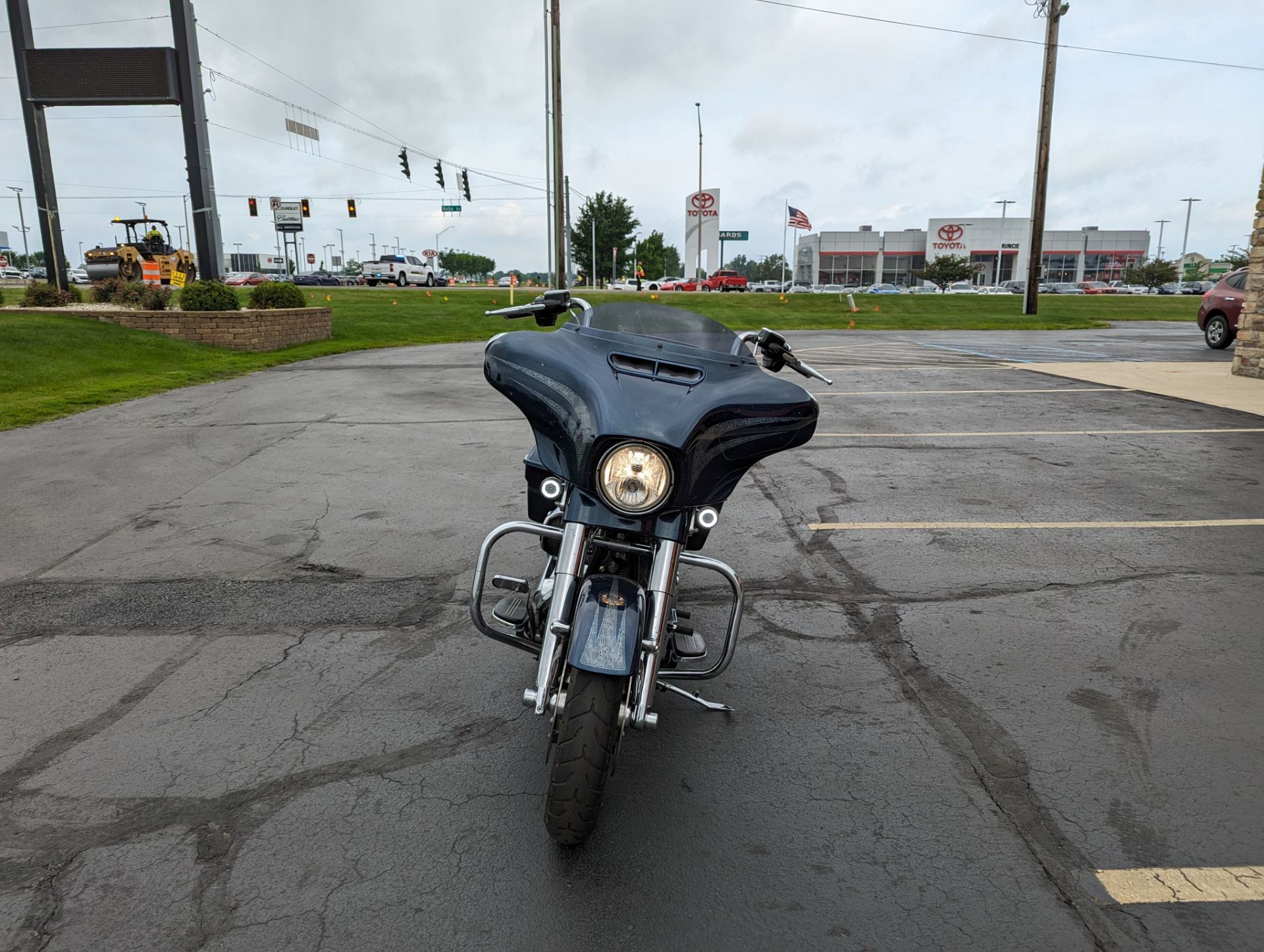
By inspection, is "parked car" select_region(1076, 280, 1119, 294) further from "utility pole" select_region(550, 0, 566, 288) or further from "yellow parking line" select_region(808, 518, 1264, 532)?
"yellow parking line" select_region(808, 518, 1264, 532)

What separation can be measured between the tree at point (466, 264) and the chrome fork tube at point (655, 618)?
5043 inches

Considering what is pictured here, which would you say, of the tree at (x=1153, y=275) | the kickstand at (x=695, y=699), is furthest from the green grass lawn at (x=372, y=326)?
the tree at (x=1153, y=275)

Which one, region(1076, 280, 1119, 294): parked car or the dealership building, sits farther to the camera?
the dealership building

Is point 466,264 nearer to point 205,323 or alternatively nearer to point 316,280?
point 316,280

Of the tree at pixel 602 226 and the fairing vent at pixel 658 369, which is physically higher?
the tree at pixel 602 226

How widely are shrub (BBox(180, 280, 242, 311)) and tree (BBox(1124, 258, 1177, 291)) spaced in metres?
78.5

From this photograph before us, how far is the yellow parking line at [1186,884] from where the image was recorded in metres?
2.38

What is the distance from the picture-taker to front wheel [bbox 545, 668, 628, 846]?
2473 mm

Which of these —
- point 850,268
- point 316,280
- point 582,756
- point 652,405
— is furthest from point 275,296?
point 850,268

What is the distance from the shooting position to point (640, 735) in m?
3.32

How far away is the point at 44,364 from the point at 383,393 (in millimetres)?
5529

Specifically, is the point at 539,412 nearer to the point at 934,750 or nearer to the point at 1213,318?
the point at 934,750

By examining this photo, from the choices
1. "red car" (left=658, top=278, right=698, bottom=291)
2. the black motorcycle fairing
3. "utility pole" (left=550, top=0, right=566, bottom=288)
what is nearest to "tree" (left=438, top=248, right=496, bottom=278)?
"red car" (left=658, top=278, right=698, bottom=291)

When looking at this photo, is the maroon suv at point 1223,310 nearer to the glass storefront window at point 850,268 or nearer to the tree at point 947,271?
the tree at point 947,271
